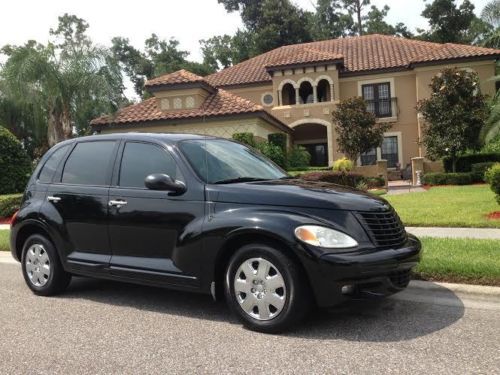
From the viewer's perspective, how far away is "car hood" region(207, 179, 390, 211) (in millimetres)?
4734

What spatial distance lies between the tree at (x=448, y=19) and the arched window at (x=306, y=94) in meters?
16.1

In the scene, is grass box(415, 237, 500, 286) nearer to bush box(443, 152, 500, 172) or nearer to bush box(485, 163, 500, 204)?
bush box(485, 163, 500, 204)

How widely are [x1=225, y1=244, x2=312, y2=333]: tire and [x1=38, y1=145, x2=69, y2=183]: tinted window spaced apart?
2930 millimetres

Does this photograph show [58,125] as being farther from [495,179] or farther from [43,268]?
[43,268]

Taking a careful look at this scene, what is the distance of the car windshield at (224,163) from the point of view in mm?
5434

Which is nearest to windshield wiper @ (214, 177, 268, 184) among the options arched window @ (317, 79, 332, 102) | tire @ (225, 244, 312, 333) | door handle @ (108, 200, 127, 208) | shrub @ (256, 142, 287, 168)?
tire @ (225, 244, 312, 333)

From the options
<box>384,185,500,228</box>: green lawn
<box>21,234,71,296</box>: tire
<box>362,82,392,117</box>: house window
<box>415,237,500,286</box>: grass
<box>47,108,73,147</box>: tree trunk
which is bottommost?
<box>384,185,500,228</box>: green lawn

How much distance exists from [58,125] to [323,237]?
2370 centimetres

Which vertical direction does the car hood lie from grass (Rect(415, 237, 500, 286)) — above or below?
above

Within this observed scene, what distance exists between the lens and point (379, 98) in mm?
33469

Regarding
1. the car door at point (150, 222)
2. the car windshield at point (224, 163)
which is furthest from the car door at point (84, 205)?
the car windshield at point (224, 163)

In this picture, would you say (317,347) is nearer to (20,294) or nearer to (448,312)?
Result: (448,312)

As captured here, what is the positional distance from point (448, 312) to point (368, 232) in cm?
129

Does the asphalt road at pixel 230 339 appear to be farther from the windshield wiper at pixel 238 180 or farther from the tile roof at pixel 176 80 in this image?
the tile roof at pixel 176 80
